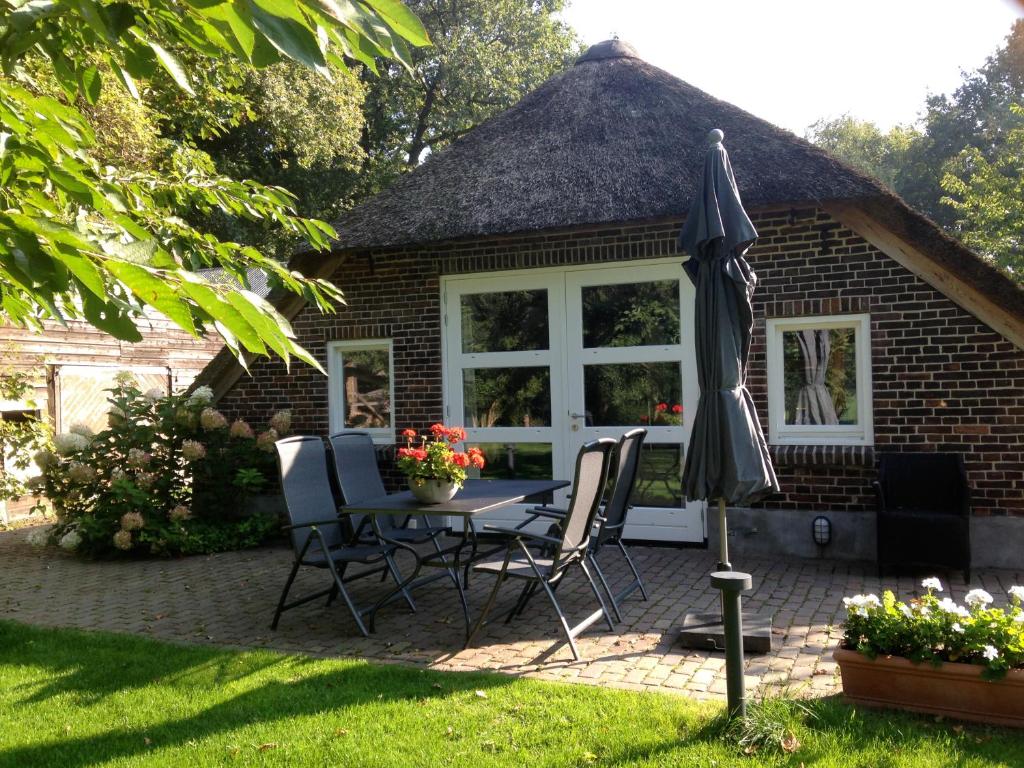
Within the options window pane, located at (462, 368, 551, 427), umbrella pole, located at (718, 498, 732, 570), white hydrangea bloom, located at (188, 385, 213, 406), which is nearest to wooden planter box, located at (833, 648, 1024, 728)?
umbrella pole, located at (718, 498, 732, 570)

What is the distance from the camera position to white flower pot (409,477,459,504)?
18.3ft

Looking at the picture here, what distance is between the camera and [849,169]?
6934mm

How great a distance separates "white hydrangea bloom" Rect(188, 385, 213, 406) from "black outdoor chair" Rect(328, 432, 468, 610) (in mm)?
2921

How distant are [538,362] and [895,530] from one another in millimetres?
3597

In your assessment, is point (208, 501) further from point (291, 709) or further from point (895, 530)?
point (895, 530)

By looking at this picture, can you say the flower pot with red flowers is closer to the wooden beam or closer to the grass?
the grass

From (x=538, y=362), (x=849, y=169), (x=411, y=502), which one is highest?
(x=849, y=169)

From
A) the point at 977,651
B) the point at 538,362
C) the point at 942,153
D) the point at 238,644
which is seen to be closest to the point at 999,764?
the point at 977,651

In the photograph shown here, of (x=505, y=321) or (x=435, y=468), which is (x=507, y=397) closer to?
(x=505, y=321)

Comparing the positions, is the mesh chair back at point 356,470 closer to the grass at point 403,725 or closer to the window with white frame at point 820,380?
the grass at point 403,725

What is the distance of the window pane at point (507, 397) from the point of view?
8.29 meters

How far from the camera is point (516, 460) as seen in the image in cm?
842

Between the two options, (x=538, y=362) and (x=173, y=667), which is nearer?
(x=173, y=667)

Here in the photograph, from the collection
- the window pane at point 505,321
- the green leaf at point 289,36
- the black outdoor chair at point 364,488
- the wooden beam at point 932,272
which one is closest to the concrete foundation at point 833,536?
the wooden beam at point 932,272
